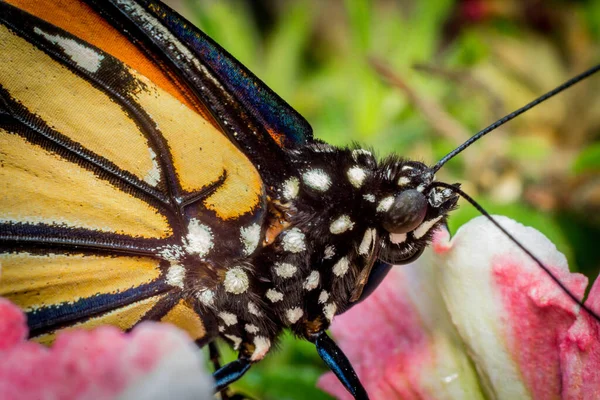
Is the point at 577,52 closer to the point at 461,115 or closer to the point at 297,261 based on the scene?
the point at 461,115

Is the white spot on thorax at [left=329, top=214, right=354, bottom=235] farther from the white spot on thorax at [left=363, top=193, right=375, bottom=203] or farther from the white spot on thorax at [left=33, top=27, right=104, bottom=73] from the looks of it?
the white spot on thorax at [left=33, top=27, right=104, bottom=73]

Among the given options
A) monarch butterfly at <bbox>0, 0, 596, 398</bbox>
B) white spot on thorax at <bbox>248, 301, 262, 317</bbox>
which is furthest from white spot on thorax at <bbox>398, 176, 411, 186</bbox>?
white spot on thorax at <bbox>248, 301, 262, 317</bbox>

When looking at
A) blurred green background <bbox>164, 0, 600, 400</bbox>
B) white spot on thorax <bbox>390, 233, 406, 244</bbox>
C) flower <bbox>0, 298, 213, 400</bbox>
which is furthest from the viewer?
blurred green background <bbox>164, 0, 600, 400</bbox>

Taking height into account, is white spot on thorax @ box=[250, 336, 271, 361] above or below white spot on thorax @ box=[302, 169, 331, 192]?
below

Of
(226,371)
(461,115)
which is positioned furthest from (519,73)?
(226,371)

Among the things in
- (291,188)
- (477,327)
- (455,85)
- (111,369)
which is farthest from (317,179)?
(455,85)

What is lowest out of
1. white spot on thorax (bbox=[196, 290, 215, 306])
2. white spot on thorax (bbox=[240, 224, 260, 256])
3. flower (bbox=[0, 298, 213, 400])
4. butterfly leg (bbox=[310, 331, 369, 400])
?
flower (bbox=[0, 298, 213, 400])
